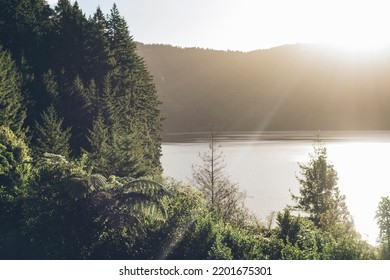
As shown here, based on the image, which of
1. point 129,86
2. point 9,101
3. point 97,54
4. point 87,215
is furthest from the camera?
point 129,86

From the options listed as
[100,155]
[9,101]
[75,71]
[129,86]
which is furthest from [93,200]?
[129,86]

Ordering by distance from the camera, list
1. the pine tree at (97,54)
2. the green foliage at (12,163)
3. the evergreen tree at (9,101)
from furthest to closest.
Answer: the pine tree at (97,54)
the evergreen tree at (9,101)
the green foliage at (12,163)

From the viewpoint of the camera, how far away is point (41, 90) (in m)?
45.8

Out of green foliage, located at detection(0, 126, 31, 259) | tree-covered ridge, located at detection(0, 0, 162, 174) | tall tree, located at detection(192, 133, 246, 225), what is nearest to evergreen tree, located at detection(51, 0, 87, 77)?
tree-covered ridge, located at detection(0, 0, 162, 174)

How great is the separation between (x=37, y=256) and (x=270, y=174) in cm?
7149

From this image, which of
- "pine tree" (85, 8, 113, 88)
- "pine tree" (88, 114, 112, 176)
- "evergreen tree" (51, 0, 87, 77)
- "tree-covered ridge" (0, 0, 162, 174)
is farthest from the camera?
"pine tree" (85, 8, 113, 88)

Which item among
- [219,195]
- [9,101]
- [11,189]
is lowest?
[219,195]

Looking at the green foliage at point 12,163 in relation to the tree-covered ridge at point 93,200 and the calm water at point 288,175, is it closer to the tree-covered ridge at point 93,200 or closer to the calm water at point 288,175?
the tree-covered ridge at point 93,200

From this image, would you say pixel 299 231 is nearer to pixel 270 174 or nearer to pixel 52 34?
pixel 52 34

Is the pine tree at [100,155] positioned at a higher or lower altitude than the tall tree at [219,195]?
higher

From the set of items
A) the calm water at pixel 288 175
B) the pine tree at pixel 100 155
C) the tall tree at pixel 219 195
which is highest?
the pine tree at pixel 100 155

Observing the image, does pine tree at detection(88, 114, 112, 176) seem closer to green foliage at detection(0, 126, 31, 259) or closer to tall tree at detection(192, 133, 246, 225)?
green foliage at detection(0, 126, 31, 259)

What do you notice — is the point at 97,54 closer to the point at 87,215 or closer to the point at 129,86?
the point at 129,86

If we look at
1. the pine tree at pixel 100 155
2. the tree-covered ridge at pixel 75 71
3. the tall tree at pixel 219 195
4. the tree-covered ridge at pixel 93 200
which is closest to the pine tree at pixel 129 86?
the tree-covered ridge at pixel 75 71
